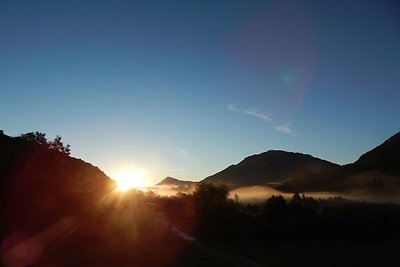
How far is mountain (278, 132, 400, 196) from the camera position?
14871 centimetres

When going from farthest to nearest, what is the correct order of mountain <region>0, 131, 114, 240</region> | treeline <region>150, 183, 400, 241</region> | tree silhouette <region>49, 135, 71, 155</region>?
tree silhouette <region>49, 135, 71, 155</region> < mountain <region>0, 131, 114, 240</region> < treeline <region>150, 183, 400, 241</region>

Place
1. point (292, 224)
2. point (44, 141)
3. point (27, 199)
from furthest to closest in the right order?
point (44, 141) < point (27, 199) < point (292, 224)

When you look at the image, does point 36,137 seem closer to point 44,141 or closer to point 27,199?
point 44,141

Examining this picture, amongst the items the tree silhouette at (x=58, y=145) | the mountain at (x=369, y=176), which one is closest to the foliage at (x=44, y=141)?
the tree silhouette at (x=58, y=145)

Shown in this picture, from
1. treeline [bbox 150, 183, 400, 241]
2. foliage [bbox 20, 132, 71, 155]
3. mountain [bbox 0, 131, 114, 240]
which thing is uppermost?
foliage [bbox 20, 132, 71, 155]

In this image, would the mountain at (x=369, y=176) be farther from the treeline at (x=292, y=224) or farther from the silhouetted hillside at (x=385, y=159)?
the treeline at (x=292, y=224)

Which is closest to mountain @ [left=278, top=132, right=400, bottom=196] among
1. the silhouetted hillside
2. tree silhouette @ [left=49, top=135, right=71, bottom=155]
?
the silhouetted hillside

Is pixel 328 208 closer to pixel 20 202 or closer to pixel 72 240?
pixel 72 240

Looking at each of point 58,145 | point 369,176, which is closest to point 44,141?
point 58,145

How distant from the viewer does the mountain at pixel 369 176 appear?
14871 cm

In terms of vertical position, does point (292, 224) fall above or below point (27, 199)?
below

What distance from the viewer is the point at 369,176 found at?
6319 inches

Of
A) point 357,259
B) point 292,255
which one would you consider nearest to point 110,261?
point 292,255

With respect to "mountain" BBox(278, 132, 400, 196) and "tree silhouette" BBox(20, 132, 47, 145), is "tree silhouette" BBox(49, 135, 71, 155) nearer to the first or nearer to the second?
"tree silhouette" BBox(20, 132, 47, 145)
